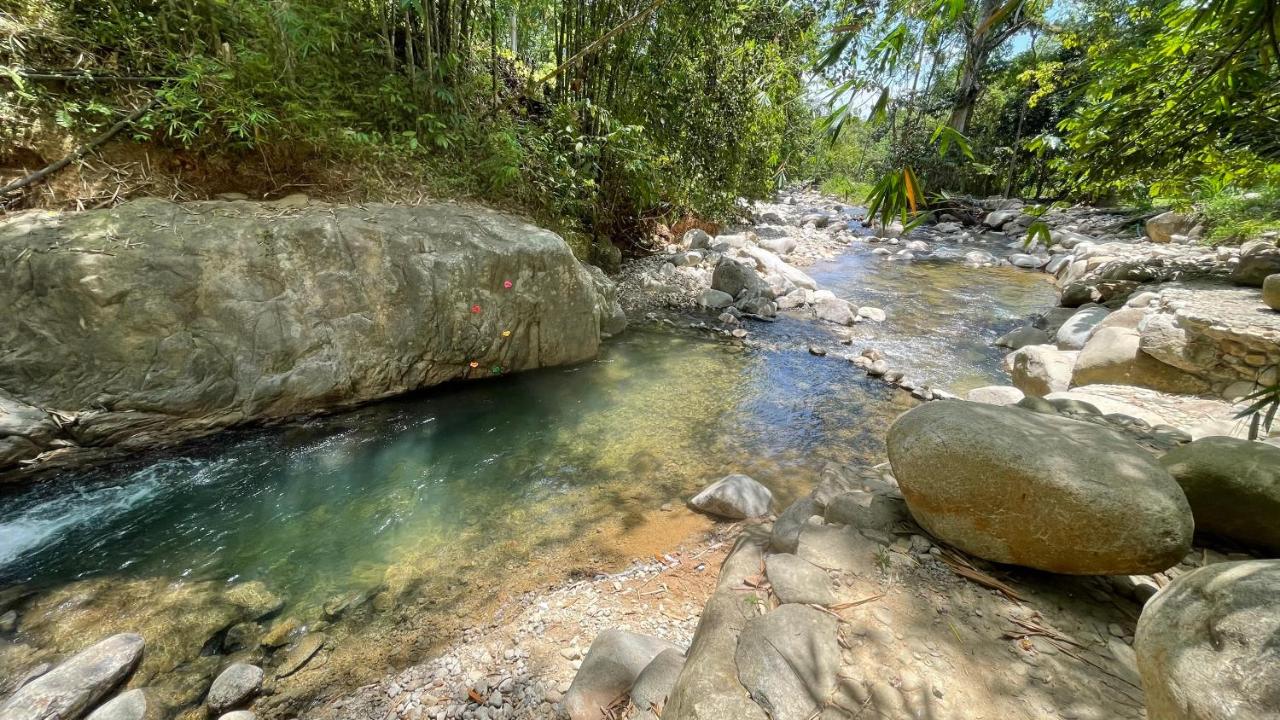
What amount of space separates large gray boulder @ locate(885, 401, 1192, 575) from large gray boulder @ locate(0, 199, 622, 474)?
3627mm

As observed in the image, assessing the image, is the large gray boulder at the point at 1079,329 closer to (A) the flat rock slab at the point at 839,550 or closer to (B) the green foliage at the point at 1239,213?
(B) the green foliage at the point at 1239,213

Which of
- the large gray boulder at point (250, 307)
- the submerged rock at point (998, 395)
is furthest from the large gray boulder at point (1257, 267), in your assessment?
the large gray boulder at point (250, 307)

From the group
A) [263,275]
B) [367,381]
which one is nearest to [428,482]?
[367,381]

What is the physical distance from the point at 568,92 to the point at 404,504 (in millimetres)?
5665

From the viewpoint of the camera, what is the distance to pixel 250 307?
342 centimetres

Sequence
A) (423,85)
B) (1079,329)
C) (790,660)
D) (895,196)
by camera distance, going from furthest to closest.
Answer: (1079,329), (423,85), (790,660), (895,196)

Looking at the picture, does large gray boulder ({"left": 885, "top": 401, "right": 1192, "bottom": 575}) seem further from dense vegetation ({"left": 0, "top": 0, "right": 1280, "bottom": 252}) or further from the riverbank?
dense vegetation ({"left": 0, "top": 0, "right": 1280, "bottom": 252})

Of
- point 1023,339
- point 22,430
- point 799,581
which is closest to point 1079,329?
point 1023,339

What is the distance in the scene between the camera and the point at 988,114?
807 inches

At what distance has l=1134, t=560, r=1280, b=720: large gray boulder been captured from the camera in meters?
0.95

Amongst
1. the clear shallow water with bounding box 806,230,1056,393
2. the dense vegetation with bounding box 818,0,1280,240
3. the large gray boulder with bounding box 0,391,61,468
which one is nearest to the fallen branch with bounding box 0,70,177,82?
the large gray boulder with bounding box 0,391,61,468

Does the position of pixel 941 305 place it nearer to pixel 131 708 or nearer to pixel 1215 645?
pixel 1215 645

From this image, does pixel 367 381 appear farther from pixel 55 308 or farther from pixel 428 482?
pixel 55 308

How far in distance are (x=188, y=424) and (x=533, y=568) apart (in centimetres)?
278
